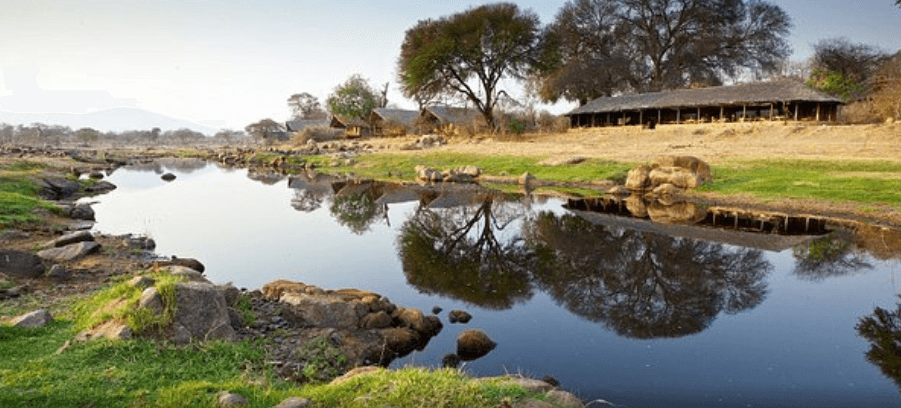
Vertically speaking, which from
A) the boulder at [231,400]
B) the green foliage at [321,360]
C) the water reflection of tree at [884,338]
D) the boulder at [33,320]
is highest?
the boulder at [33,320]

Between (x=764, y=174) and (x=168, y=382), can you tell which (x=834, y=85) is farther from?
→ (x=168, y=382)

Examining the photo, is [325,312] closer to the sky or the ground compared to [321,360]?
closer to the sky

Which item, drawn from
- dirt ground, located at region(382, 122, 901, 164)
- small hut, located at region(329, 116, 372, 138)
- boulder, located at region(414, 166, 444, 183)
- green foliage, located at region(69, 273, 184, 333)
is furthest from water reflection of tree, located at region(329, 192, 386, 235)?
small hut, located at region(329, 116, 372, 138)

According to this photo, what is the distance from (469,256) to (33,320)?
990 centimetres

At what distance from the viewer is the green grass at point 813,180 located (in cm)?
2075

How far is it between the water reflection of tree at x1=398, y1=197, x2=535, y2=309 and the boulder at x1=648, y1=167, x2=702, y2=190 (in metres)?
8.00

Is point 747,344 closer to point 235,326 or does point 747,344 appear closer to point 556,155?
point 235,326

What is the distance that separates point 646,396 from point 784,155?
93.2 feet

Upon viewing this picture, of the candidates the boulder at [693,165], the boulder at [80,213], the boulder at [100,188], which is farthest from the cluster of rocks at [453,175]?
the boulder at [80,213]

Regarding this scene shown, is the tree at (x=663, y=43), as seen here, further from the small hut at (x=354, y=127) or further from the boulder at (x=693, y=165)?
the boulder at (x=693, y=165)

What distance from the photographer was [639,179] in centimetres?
2683

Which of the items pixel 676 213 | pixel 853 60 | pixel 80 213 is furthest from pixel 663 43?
pixel 80 213

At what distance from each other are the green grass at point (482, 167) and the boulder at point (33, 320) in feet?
83.6

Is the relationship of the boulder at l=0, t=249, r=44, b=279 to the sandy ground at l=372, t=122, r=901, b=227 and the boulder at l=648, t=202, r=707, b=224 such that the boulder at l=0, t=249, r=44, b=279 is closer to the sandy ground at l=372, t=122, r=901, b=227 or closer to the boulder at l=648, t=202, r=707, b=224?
the boulder at l=648, t=202, r=707, b=224
